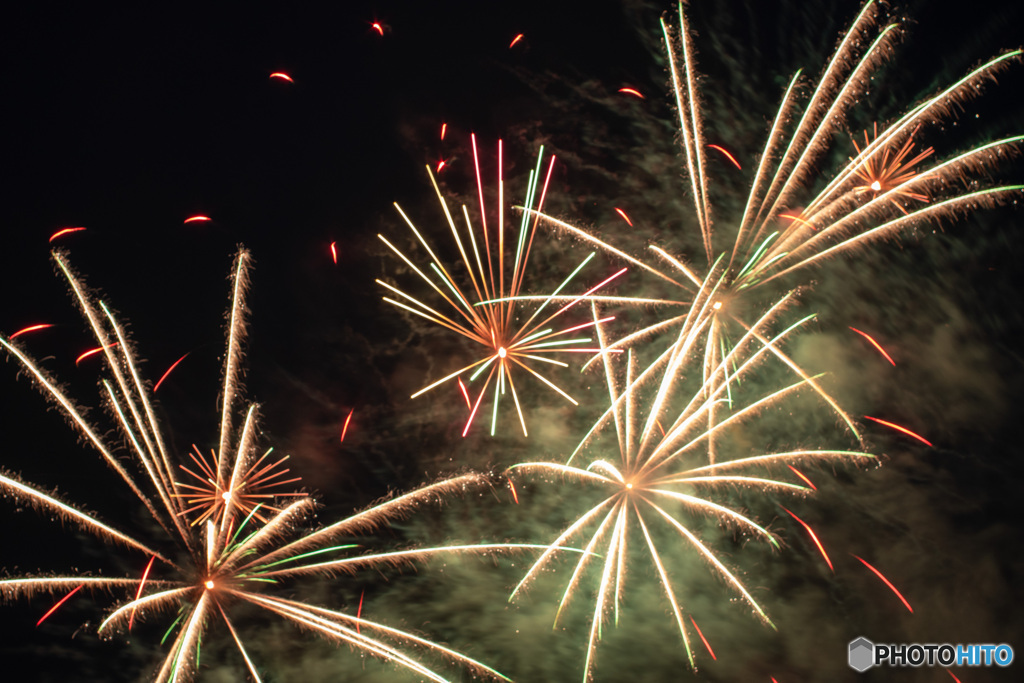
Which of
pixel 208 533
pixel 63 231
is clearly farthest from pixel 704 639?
pixel 63 231

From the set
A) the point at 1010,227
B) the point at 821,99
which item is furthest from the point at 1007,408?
the point at 821,99

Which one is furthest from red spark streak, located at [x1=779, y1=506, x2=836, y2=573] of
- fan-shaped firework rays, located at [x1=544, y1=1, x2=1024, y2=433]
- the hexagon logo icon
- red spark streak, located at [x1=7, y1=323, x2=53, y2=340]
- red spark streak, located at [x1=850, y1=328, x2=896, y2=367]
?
red spark streak, located at [x1=7, y1=323, x2=53, y2=340]

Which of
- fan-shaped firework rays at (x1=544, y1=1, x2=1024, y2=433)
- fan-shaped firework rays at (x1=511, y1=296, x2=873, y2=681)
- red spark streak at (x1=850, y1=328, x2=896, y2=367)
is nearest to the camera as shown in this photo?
fan-shaped firework rays at (x1=544, y1=1, x2=1024, y2=433)

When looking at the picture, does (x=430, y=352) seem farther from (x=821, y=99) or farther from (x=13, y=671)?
(x=13, y=671)

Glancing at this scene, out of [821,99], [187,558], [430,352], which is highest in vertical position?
[821,99]

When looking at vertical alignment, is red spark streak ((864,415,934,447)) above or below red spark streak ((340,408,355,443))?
above

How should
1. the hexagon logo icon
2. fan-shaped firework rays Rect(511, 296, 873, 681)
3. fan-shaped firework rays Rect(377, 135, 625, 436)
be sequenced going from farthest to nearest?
1. the hexagon logo icon
2. fan-shaped firework rays Rect(377, 135, 625, 436)
3. fan-shaped firework rays Rect(511, 296, 873, 681)

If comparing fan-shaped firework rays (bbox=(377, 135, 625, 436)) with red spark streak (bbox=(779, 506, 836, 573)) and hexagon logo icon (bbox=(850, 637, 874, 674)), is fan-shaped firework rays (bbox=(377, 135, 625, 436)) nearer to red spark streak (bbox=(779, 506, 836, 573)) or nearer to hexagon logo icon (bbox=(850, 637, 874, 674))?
red spark streak (bbox=(779, 506, 836, 573))
